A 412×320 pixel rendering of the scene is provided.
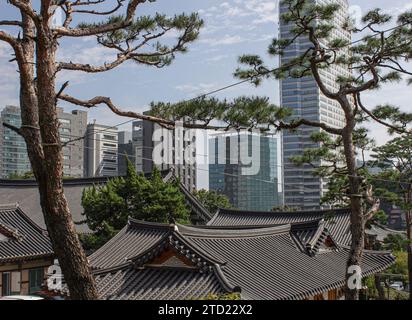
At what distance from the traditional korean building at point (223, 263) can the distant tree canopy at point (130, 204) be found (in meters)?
2.63

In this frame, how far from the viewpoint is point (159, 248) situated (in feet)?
37.0

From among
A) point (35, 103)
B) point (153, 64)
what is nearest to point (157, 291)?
point (153, 64)

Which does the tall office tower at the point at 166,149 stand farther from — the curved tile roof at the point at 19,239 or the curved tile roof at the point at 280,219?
the curved tile roof at the point at 19,239

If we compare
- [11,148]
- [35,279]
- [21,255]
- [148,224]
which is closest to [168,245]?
[148,224]

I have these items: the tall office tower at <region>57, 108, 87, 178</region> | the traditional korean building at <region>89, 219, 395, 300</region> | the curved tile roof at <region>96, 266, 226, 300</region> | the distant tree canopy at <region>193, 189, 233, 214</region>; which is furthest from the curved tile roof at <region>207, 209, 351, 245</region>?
the tall office tower at <region>57, 108, 87, 178</region>

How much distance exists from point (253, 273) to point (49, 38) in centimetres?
839

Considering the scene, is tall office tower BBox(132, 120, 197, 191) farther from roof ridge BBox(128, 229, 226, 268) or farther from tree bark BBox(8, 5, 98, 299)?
tree bark BBox(8, 5, 98, 299)

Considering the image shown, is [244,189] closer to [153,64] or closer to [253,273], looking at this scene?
[253,273]

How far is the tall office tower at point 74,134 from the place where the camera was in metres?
63.5

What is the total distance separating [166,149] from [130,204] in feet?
20.9

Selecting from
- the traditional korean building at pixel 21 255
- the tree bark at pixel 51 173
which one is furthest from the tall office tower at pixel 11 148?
the tree bark at pixel 51 173

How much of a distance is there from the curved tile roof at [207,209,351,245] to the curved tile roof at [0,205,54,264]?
788 cm

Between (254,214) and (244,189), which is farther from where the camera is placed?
(244,189)

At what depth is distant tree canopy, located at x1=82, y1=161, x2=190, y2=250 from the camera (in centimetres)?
1816
